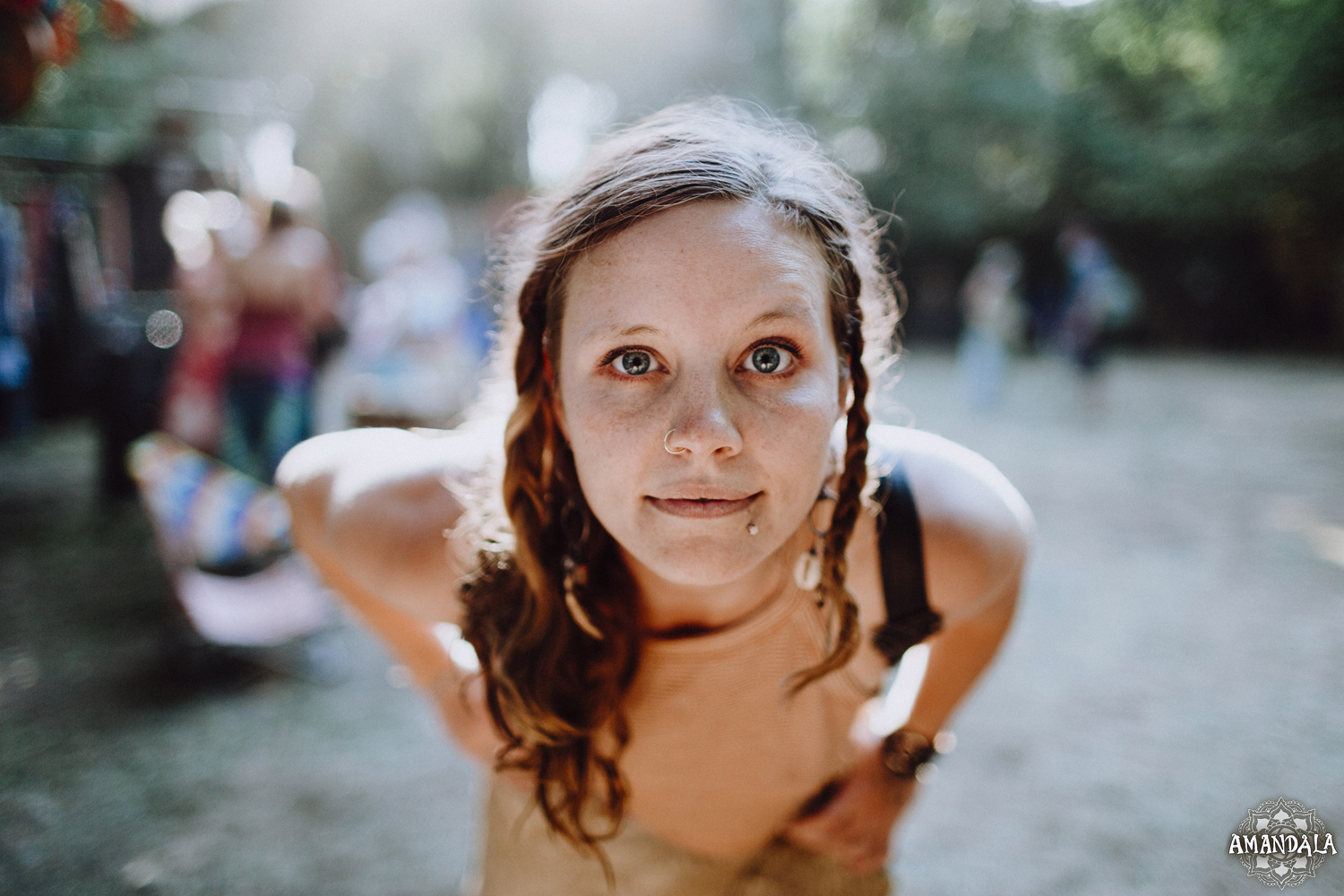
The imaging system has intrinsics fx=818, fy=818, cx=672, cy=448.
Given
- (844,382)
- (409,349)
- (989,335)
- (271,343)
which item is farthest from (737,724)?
(989,335)

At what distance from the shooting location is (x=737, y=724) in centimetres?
155

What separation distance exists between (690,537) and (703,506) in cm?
5

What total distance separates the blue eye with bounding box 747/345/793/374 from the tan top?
0.44m

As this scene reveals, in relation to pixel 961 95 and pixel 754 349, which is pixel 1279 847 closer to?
pixel 754 349

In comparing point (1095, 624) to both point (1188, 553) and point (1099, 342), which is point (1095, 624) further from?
point (1099, 342)

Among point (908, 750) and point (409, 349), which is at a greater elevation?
point (409, 349)

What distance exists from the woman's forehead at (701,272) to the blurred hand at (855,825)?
0.99m

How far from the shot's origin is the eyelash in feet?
4.25

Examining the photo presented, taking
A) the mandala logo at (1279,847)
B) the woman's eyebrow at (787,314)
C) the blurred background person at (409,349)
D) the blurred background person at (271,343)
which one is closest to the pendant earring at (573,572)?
the woman's eyebrow at (787,314)

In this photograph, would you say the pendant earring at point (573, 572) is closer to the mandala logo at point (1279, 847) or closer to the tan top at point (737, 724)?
the tan top at point (737, 724)

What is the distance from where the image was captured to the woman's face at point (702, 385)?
125 cm

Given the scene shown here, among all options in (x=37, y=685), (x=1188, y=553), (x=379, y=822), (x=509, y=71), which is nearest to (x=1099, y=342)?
(x=1188, y=553)

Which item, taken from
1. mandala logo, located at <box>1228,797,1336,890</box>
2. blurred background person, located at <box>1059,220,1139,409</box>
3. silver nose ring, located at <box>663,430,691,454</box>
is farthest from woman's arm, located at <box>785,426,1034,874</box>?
blurred background person, located at <box>1059,220,1139,409</box>

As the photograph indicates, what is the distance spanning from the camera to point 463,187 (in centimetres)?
2300
